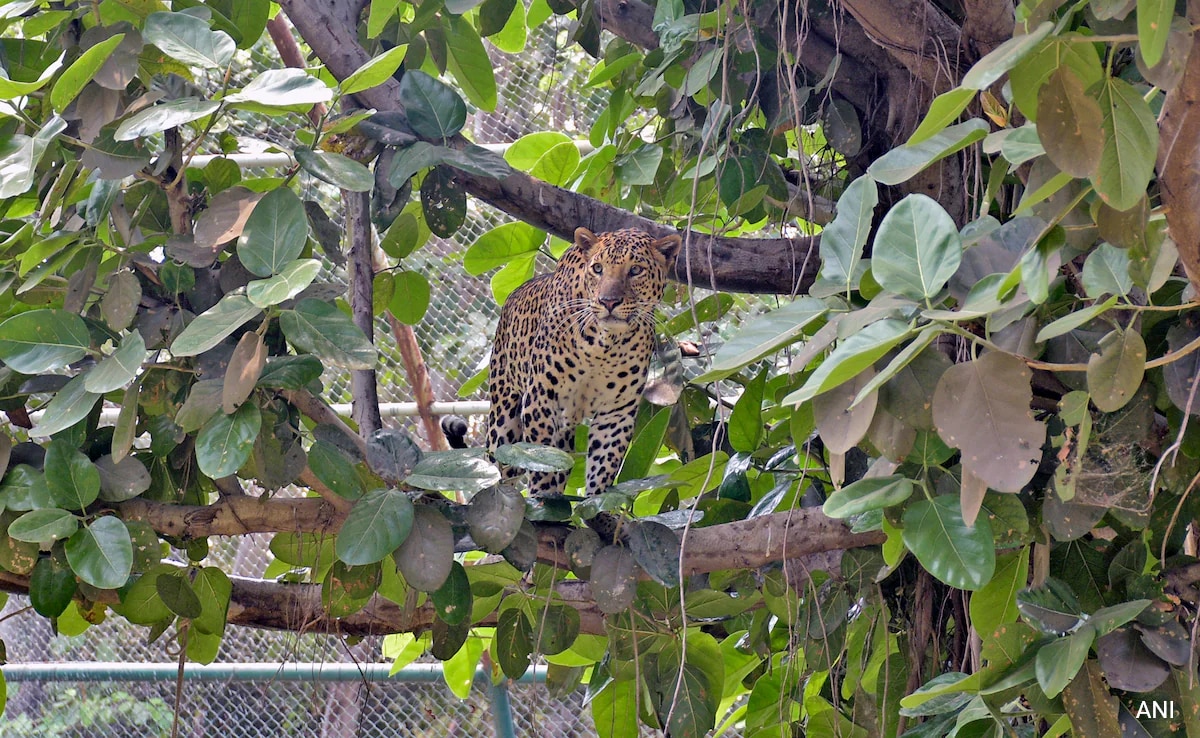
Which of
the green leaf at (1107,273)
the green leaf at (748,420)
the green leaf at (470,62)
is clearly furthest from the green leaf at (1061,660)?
the green leaf at (470,62)

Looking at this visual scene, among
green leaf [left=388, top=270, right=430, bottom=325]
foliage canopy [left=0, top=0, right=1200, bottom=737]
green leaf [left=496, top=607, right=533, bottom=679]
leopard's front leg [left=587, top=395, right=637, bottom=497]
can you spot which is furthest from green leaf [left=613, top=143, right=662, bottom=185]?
green leaf [left=496, top=607, right=533, bottom=679]

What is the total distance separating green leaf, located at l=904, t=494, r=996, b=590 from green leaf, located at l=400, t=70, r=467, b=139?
1224mm

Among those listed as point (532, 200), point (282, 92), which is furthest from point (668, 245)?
point (282, 92)

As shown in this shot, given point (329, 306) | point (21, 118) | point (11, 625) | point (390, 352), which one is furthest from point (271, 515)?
point (11, 625)

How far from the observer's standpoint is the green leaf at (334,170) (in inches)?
75.1

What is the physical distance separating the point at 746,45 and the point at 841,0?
16.5 inches

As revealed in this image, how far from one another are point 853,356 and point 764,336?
26 centimetres

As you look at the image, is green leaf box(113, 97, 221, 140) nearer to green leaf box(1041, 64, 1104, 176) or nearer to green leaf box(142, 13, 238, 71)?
green leaf box(142, 13, 238, 71)

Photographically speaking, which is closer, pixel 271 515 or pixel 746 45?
pixel 271 515

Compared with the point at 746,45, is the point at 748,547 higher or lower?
lower

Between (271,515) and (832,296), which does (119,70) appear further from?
(832,296)

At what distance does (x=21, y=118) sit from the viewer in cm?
195

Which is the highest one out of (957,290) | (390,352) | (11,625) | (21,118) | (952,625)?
(21,118)

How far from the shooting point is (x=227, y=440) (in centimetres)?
184
